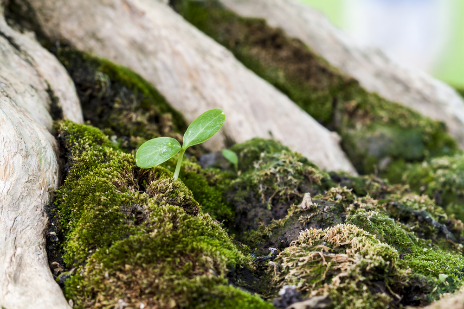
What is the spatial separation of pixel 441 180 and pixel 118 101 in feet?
17.2

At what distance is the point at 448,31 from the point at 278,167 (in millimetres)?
19100

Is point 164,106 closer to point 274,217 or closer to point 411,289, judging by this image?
point 274,217

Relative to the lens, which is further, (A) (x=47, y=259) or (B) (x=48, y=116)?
(B) (x=48, y=116)

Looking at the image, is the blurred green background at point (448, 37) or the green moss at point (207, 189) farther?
the blurred green background at point (448, 37)

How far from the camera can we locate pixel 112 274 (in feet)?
7.14

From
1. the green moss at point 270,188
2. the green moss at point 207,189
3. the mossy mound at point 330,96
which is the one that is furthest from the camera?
the mossy mound at point 330,96

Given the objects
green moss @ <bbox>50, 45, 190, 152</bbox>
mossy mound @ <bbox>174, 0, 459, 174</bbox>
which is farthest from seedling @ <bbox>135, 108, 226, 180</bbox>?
mossy mound @ <bbox>174, 0, 459, 174</bbox>

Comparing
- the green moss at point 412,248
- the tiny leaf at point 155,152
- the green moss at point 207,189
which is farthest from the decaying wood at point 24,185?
the green moss at point 412,248

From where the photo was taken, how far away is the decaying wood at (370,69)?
7.27 metres

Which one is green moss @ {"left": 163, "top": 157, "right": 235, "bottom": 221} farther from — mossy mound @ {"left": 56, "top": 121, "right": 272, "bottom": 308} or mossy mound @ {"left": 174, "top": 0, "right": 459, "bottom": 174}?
mossy mound @ {"left": 174, "top": 0, "right": 459, "bottom": 174}

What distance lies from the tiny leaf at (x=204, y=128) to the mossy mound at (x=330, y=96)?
419cm

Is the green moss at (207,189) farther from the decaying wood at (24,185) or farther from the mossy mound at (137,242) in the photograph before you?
the decaying wood at (24,185)

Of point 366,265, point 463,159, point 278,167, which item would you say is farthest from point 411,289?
point 463,159

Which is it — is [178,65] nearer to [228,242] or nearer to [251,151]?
[251,151]
